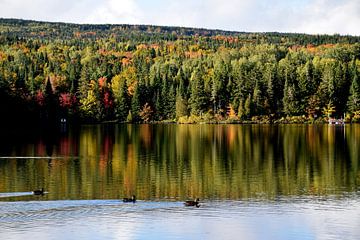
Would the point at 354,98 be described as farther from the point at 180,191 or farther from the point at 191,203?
the point at 191,203

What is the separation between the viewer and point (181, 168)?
5306 centimetres

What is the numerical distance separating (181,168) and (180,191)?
38.8ft

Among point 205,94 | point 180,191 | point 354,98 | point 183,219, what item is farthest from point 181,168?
point 205,94

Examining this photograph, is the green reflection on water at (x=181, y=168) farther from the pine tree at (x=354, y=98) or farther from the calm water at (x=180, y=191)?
the pine tree at (x=354, y=98)

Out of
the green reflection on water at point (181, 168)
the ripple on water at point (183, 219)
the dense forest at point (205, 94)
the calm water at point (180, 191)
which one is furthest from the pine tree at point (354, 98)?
the ripple on water at point (183, 219)

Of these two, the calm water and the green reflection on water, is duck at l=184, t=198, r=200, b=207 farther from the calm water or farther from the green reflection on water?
the green reflection on water

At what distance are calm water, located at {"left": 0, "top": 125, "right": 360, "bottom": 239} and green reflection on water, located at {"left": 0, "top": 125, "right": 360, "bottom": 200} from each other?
7 cm

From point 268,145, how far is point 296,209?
130 ft

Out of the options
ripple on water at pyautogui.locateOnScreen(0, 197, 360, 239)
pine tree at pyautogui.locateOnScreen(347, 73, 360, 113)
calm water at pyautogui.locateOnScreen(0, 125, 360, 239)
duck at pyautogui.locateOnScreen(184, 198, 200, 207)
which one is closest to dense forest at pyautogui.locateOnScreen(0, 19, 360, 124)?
pine tree at pyautogui.locateOnScreen(347, 73, 360, 113)

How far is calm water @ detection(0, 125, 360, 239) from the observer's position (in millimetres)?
30719

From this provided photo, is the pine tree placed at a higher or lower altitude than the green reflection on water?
higher

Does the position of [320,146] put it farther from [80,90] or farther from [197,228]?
[80,90]

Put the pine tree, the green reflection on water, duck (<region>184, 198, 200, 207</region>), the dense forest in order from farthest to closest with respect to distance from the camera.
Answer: the dense forest
the pine tree
the green reflection on water
duck (<region>184, 198, 200, 207</region>)

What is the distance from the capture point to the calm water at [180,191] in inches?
1209
